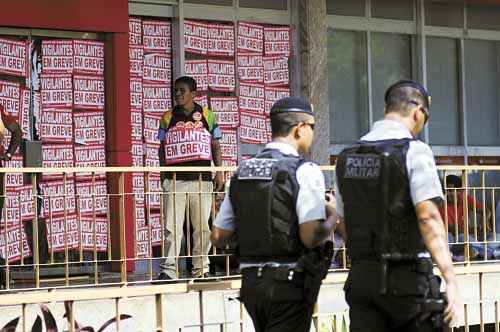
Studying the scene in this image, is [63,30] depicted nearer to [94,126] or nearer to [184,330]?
[94,126]

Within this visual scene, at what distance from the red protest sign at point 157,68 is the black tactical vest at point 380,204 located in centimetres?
718

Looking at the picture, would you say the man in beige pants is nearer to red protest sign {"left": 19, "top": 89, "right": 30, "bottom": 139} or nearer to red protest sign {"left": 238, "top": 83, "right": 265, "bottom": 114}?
red protest sign {"left": 19, "top": 89, "right": 30, "bottom": 139}

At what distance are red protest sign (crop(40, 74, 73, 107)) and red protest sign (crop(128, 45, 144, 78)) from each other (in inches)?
31.7

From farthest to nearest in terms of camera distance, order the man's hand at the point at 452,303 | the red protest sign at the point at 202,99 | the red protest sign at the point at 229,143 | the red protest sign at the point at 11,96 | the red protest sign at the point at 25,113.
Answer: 1. the red protest sign at the point at 229,143
2. the red protest sign at the point at 202,99
3. the red protest sign at the point at 25,113
4. the red protest sign at the point at 11,96
5. the man's hand at the point at 452,303

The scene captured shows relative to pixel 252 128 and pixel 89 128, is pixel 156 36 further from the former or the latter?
pixel 252 128

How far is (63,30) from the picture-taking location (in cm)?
1229

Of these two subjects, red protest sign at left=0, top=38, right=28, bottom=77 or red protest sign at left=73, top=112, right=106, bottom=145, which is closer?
red protest sign at left=0, top=38, right=28, bottom=77

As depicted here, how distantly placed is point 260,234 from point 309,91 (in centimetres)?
771

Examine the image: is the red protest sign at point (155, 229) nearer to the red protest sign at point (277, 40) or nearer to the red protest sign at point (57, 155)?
the red protest sign at point (57, 155)

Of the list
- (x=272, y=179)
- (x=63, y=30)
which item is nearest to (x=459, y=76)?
(x=63, y=30)

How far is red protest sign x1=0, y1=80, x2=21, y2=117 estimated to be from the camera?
11.9 metres

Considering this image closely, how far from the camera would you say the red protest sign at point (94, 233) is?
390 inches

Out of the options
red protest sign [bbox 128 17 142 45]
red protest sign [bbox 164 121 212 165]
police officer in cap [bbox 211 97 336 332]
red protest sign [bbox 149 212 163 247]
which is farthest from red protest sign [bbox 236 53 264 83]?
police officer in cap [bbox 211 97 336 332]

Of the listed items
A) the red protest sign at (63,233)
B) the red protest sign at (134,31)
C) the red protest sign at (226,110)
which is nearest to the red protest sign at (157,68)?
the red protest sign at (134,31)
